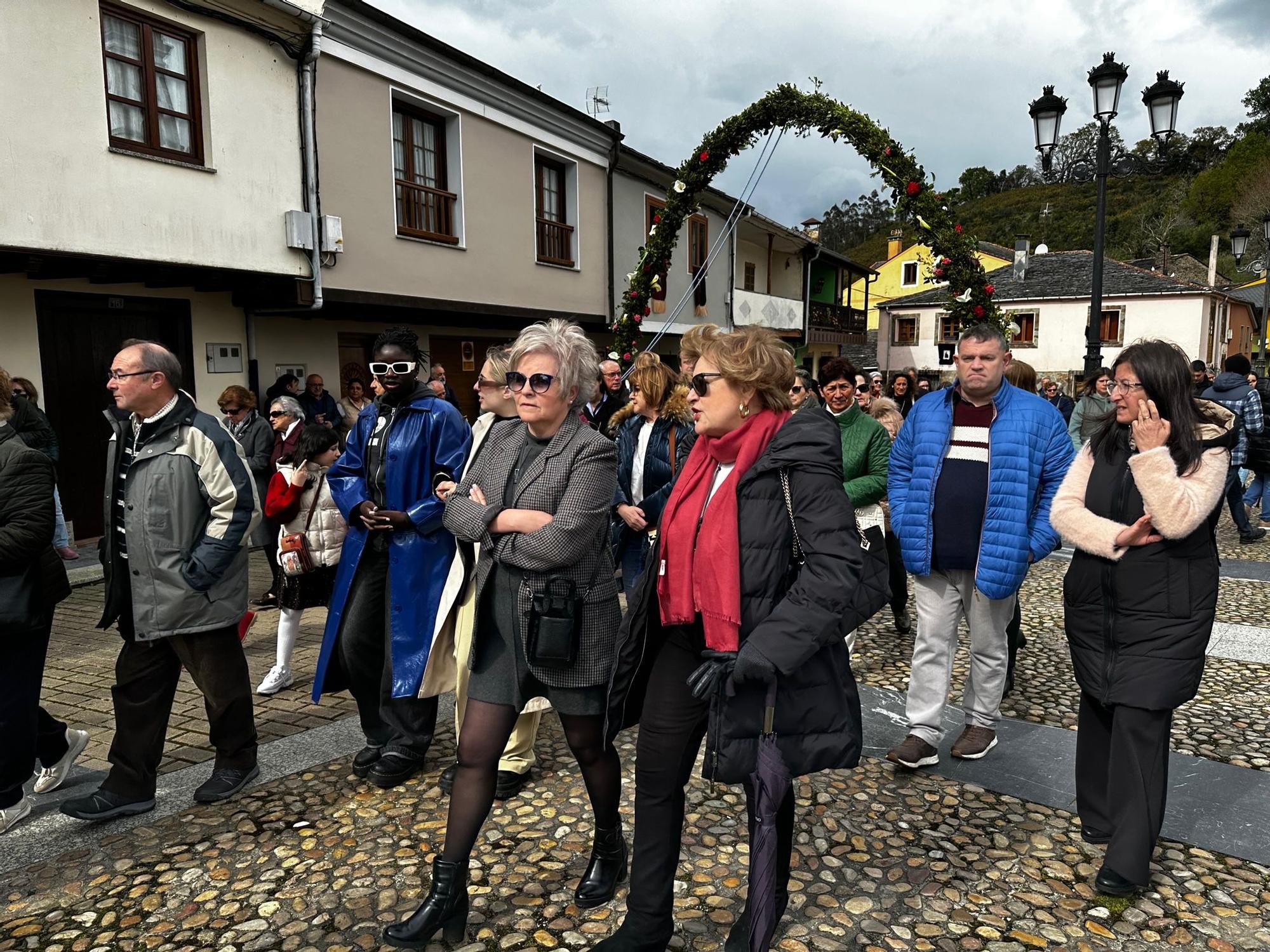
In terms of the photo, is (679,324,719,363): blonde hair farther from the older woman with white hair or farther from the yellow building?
the yellow building

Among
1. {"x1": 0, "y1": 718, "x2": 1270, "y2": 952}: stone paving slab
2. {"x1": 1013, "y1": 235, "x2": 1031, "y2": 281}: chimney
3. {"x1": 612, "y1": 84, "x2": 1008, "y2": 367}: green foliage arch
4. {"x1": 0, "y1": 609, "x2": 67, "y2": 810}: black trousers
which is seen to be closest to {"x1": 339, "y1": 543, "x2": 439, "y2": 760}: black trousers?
{"x1": 0, "y1": 718, "x2": 1270, "y2": 952}: stone paving slab

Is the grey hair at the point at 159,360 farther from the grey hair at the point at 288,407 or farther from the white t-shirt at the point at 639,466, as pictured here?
the grey hair at the point at 288,407

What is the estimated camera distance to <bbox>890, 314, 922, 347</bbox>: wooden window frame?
45438 millimetres

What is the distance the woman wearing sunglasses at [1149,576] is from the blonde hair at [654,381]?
7.88ft

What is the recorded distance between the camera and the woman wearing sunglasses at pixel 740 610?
233cm

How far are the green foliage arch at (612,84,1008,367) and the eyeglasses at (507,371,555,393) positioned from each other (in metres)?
4.67

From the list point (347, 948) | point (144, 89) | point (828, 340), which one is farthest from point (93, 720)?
point (828, 340)

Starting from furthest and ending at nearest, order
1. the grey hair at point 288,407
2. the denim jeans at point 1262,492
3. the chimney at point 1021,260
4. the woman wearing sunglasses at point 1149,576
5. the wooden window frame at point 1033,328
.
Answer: the chimney at point 1021,260 → the wooden window frame at point 1033,328 → the denim jeans at point 1262,492 → the grey hair at point 288,407 → the woman wearing sunglasses at point 1149,576

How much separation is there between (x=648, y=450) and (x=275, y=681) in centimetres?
252

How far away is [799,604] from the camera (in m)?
2.32

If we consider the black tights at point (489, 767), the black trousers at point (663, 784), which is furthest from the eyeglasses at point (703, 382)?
the black tights at point (489, 767)

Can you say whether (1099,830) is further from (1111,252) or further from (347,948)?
(1111,252)

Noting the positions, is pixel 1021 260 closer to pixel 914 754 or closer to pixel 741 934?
pixel 914 754

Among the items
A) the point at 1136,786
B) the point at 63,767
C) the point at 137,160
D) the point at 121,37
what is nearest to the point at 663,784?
the point at 1136,786
